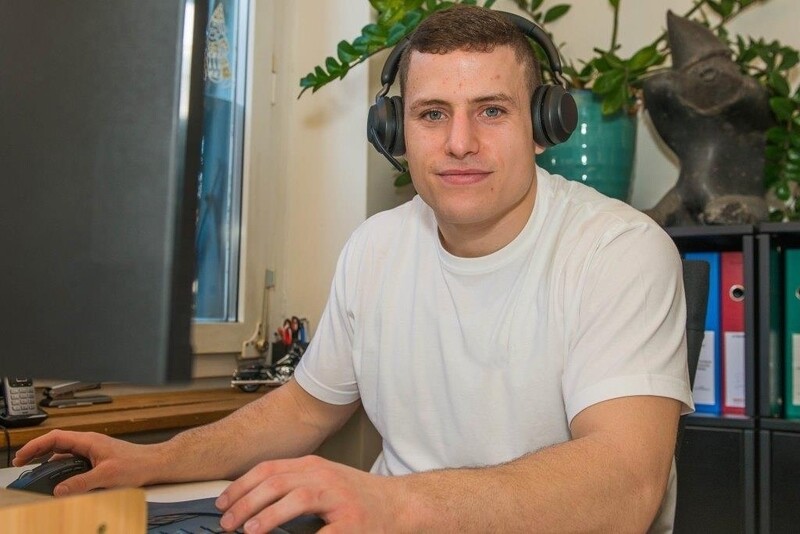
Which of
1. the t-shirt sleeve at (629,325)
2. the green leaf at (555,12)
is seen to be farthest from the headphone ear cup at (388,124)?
the green leaf at (555,12)

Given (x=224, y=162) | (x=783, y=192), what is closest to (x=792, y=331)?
(x=783, y=192)

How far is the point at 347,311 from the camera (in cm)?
137

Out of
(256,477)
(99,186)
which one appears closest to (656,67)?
(256,477)

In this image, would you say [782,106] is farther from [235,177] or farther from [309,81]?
[235,177]

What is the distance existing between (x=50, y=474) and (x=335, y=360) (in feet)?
1.65

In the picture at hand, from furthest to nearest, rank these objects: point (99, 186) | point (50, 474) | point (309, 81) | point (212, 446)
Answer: point (309, 81) < point (212, 446) < point (50, 474) < point (99, 186)

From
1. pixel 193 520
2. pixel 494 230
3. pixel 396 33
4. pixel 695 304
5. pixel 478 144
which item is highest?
pixel 396 33

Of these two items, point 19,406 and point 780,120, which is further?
point 780,120

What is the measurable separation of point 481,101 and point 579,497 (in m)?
0.61

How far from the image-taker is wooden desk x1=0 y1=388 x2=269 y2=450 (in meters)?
1.44

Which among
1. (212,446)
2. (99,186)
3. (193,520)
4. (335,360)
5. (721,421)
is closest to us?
(99,186)

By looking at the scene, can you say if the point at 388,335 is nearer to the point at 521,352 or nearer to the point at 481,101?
the point at 521,352

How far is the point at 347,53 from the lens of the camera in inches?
79.8

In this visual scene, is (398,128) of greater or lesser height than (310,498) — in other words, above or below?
above
